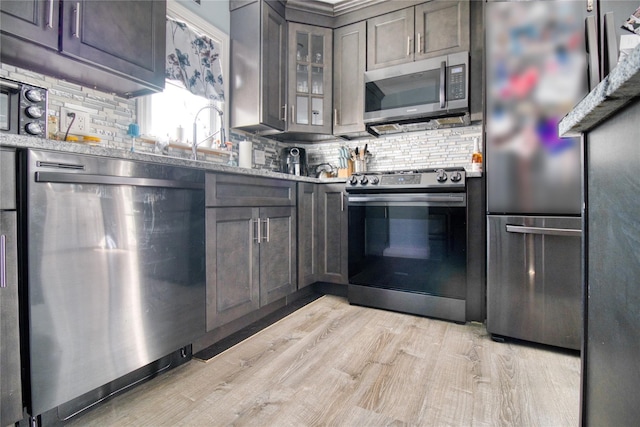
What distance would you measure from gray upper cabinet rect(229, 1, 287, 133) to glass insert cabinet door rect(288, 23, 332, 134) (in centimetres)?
16

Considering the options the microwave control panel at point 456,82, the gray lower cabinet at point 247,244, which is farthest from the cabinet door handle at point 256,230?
the microwave control panel at point 456,82

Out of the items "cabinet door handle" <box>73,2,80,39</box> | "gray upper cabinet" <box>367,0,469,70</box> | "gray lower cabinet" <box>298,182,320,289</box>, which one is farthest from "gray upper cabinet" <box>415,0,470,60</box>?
"cabinet door handle" <box>73,2,80,39</box>

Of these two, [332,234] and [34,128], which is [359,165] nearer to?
[332,234]

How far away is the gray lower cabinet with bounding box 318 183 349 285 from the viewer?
99.6 inches

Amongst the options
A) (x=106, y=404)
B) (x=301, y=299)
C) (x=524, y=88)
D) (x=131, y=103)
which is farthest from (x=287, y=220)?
(x=524, y=88)

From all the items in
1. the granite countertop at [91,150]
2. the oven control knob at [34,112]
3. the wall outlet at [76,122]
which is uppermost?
the wall outlet at [76,122]

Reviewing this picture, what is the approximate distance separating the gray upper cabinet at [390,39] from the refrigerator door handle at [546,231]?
62.0 inches

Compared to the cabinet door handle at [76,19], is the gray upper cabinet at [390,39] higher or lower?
higher

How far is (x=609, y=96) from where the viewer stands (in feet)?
1.49

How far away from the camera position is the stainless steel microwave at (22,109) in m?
1.05

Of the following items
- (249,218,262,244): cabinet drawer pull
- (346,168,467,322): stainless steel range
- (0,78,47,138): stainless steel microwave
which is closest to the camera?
(0,78,47,138): stainless steel microwave

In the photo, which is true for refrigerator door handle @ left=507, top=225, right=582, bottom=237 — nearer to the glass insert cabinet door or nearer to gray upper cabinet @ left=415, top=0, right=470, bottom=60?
gray upper cabinet @ left=415, top=0, right=470, bottom=60

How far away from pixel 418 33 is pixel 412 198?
1.38 m

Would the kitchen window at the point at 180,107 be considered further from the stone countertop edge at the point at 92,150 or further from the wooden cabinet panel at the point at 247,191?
the stone countertop edge at the point at 92,150
